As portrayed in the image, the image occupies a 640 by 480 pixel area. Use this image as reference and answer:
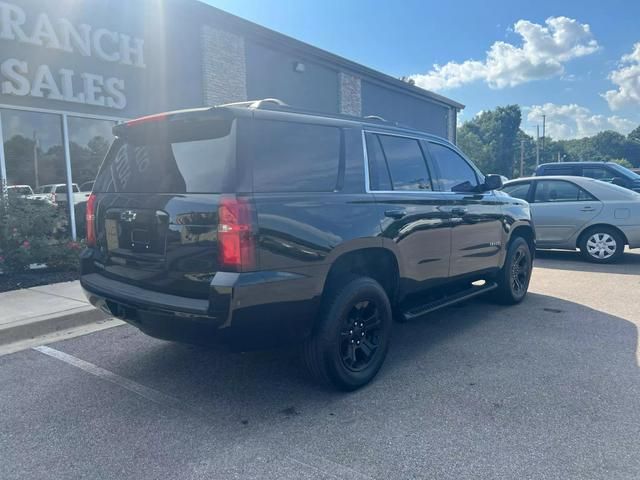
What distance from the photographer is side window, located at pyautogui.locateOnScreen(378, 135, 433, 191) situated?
4109 mm

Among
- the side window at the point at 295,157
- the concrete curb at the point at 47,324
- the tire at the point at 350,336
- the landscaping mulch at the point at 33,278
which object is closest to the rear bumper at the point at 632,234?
the tire at the point at 350,336

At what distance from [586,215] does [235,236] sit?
7.98 meters

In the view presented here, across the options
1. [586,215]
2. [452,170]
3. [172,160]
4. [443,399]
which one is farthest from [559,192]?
[172,160]

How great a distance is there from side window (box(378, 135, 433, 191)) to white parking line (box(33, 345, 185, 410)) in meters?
2.34

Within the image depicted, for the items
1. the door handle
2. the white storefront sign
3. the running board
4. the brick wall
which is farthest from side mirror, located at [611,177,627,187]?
the white storefront sign

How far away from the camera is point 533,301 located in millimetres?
6172

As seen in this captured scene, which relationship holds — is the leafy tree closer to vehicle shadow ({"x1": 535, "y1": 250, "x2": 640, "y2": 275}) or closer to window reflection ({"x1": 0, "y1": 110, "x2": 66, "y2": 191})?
vehicle shadow ({"x1": 535, "y1": 250, "x2": 640, "y2": 275})

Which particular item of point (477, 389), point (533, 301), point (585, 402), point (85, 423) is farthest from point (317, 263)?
point (533, 301)

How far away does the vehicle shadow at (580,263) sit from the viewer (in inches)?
323

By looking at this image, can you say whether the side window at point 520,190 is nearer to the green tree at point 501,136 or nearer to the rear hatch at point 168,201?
the rear hatch at point 168,201

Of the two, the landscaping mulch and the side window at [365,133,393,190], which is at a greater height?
the side window at [365,133,393,190]

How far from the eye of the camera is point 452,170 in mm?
5004

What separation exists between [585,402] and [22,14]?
9149 millimetres

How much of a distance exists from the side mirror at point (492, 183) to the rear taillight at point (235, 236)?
10.6 feet
